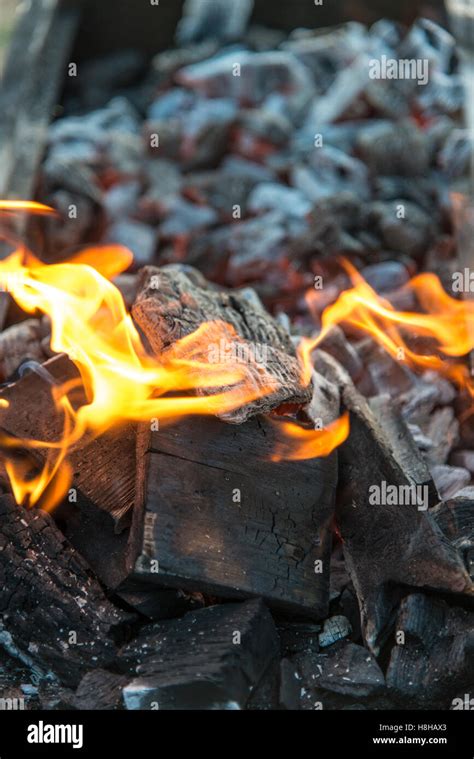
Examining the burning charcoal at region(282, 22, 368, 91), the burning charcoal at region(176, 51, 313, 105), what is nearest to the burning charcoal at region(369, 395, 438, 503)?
the burning charcoal at region(176, 51, 313, 105)

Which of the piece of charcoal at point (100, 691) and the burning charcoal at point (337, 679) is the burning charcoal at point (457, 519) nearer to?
the burning charcoal at point (337, 679)

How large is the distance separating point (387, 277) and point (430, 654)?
2556 millimetres

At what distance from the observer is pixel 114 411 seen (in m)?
2.98

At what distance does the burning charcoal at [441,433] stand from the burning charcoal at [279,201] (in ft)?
6.95

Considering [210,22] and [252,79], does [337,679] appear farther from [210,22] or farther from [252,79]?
[210,22]

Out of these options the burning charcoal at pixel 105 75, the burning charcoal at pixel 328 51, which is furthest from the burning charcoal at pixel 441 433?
the burning charcoal at pixel 105 75

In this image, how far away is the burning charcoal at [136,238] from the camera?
519cm

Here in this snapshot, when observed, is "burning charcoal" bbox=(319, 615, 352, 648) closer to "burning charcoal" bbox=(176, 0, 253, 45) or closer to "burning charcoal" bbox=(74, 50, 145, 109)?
"burning charcoal" bbox=(74, 50, 145, 109)

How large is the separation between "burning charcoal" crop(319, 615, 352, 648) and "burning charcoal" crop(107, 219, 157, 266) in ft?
9.69

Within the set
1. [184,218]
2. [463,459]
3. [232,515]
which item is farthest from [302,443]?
[184,218]
